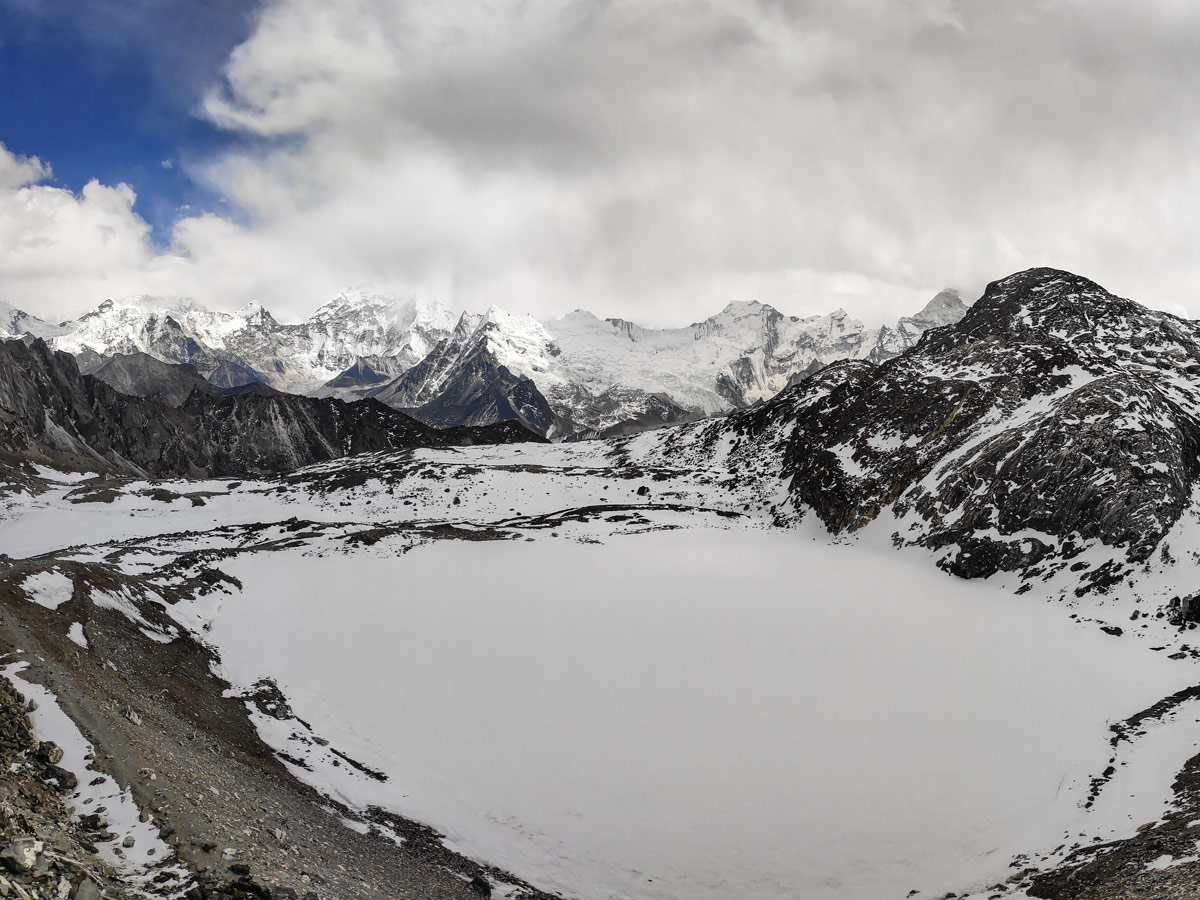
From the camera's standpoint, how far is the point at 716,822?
21188mm

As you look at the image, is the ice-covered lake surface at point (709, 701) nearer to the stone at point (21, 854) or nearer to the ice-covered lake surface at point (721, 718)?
the ice-covered lake surface at point (721, 718)

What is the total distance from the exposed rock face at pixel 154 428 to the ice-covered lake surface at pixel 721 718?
5320 inches

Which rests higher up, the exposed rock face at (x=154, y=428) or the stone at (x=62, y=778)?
the exposed rock face at (x=154, y=428)

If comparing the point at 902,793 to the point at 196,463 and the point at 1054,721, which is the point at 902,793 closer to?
the point at 1054,721

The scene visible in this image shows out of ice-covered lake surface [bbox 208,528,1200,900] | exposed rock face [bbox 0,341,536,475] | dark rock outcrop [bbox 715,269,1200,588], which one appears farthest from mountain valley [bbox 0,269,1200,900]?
exposed rock face [bbox 0,341,536,475]

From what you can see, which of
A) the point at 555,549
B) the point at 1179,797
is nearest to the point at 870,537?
the point at 555,549

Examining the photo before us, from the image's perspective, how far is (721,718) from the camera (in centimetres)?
2564

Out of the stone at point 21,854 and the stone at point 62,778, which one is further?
the stone at point 62,778

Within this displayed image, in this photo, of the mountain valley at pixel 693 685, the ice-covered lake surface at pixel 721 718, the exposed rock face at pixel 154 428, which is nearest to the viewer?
the mountain valley at pixel 693 685

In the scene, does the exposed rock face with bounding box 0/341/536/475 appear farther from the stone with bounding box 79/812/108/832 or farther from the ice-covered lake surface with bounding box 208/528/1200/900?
the stone with bounding box 79/812/108/832

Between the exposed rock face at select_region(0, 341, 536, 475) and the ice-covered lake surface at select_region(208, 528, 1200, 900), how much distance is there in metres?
135

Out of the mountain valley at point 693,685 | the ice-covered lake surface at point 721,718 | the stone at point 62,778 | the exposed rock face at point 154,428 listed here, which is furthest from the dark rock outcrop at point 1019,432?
the exposed rock face at point 154,428

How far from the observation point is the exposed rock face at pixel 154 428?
148m

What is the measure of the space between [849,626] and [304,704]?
1001 inches
